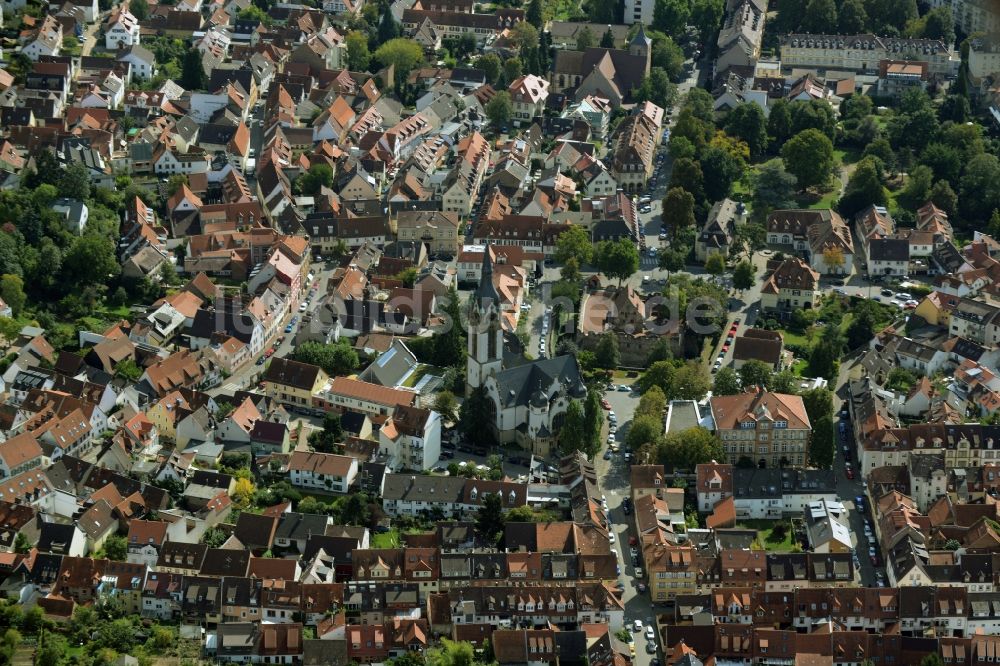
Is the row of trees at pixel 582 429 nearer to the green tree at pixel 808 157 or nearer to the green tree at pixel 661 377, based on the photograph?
the green tree at pixel 661 377

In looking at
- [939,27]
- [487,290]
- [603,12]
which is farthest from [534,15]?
[487,290]

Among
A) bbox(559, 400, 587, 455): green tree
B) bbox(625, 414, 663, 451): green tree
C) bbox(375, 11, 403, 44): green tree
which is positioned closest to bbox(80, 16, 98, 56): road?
bbox(375, 11, 403, 44): green tree

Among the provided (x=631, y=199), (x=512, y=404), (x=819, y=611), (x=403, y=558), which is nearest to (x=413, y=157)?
(x=631, y=199)

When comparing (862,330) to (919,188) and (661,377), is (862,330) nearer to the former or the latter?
(661,377)

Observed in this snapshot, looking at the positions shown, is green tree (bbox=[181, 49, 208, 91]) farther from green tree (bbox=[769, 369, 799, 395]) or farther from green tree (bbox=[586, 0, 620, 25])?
green tree (bbox=[769, 369, 799, 395])

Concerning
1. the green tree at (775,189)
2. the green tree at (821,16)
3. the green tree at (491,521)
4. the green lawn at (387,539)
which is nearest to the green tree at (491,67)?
the green tree at (775,189)

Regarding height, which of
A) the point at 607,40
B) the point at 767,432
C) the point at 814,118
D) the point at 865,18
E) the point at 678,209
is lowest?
the point at 767,432

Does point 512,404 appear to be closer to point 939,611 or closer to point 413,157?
point 939,611

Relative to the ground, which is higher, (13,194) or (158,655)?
(13,194)
